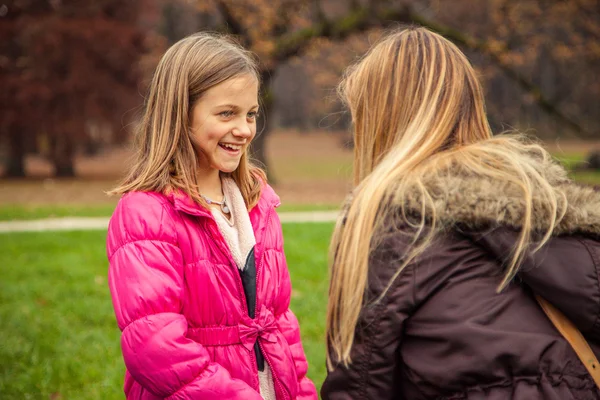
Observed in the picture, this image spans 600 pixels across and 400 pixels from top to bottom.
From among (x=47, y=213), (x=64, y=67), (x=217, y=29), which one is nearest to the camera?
(x=47, y=213)

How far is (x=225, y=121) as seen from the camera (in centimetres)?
225

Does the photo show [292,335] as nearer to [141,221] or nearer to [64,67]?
[141,221]

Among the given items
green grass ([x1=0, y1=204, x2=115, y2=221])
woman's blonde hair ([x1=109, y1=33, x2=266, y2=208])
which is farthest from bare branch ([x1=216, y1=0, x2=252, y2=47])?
woman's blonde hair ([x1=109, y1=33, x2=266, y2=208])

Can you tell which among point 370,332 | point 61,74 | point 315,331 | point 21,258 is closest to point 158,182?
point 370,332

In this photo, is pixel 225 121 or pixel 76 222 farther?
pixel 76 222

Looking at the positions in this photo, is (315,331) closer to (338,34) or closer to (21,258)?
(21,258)

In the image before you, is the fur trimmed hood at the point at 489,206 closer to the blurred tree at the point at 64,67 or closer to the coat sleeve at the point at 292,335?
the coat sleeve at the point at 292,335

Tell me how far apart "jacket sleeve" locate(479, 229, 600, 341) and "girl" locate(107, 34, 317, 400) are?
0.92 meters

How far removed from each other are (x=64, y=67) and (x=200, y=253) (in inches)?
828

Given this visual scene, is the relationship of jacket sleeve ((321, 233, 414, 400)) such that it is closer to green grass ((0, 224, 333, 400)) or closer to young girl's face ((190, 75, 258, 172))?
young girl's face ((190, 75, 258, 172))

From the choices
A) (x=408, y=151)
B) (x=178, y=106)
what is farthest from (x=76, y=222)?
(x=408, y=151)

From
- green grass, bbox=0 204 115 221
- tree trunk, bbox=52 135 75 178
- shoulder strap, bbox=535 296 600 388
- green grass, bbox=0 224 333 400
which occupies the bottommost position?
tree trunk, bbox=52 135 75 178

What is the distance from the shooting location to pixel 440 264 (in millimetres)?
1598

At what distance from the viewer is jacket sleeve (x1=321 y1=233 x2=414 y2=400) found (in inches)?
62.5
